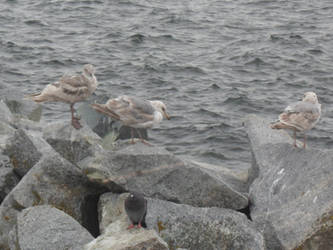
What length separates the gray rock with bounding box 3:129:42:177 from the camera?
930 cm

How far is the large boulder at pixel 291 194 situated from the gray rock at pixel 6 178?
12.1 ft

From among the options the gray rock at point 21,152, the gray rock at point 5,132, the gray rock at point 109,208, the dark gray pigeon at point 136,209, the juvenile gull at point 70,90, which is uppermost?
the juvenile gull at point 70,90

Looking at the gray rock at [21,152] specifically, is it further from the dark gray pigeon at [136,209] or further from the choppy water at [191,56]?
the choppy water at [191,56]

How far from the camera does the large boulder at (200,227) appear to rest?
764 cm

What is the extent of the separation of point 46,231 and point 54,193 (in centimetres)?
121

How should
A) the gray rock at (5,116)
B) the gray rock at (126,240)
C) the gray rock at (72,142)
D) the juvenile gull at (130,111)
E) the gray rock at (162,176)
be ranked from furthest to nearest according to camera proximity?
the gray rock at (5,116)
the gray rock at (72,142)
the juvenile gull at (130,111)
the gray rock at (162,176)
the gray rock at (126,240)

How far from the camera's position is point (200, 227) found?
774cm

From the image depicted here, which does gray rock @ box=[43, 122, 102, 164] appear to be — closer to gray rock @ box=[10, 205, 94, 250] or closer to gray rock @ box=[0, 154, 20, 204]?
gray rock @ box=[0, 154, 20, 204]

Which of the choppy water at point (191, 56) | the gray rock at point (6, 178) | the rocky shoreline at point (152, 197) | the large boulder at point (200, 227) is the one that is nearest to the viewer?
the rocky shoreline at point (152, 197)

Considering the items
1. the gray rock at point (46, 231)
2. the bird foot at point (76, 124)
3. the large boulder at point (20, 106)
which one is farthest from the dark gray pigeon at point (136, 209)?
the large boulder at point (20, 106)

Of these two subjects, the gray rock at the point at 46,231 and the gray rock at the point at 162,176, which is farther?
the gray rock at the point at 162,176

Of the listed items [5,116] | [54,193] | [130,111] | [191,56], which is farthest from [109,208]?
[191,56]

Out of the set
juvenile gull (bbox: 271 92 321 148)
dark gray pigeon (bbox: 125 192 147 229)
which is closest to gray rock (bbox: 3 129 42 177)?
dark gray pigeon (bbox: 125 192 147 229)

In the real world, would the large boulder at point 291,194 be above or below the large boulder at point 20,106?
above
